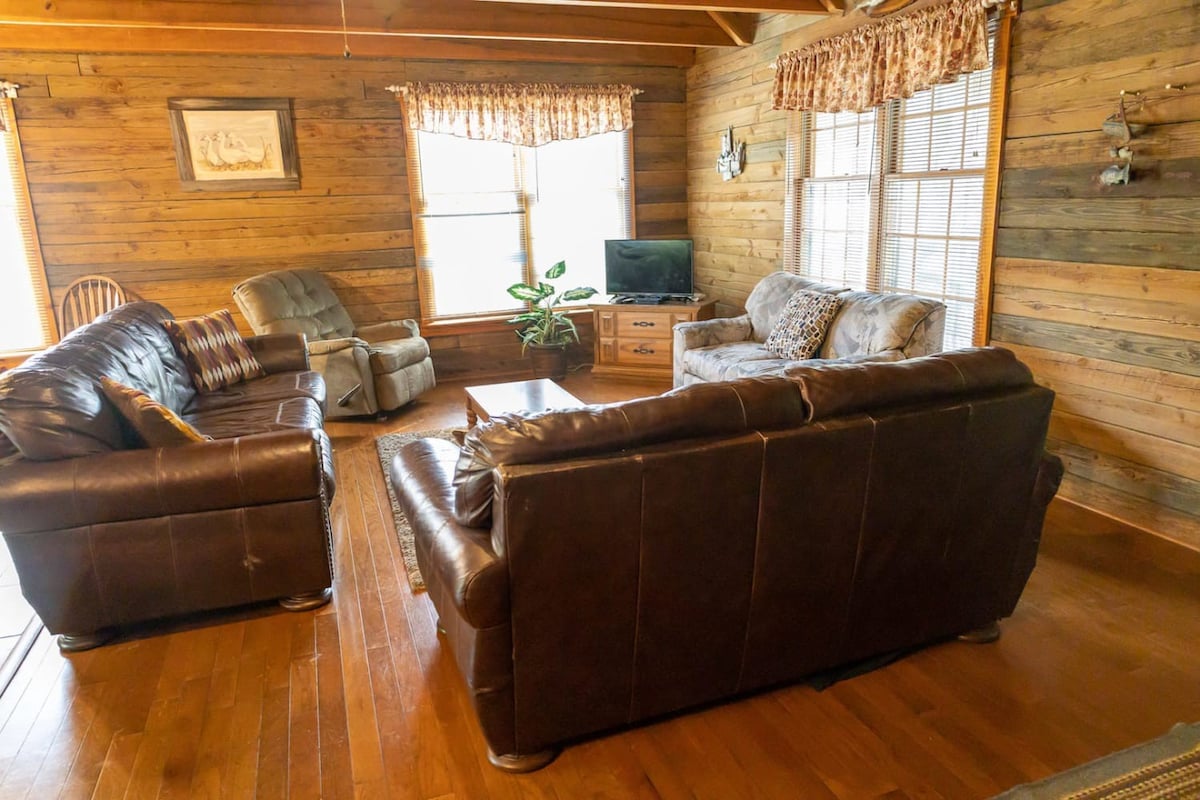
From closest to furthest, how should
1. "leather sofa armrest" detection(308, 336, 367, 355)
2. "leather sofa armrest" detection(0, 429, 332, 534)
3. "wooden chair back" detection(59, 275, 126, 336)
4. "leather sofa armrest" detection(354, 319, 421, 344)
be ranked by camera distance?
"leather sofa armrest" detection(0, 429, 332, 534), "leather sofa armrest" detection(308, 336, 367, 355), "wooden chair back" detection(59, 275, 126, 336), "leather sofa armrest" detection(354, 319, 421, 344)

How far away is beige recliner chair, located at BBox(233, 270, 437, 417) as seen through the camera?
4.84m

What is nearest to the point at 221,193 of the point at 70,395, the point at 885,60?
the point at 70,395

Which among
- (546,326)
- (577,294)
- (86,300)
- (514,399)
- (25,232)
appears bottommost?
(514,399)

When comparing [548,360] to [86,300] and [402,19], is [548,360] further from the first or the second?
[86,300]

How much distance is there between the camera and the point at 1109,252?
3148 millimetres

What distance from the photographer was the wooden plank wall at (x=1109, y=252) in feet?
9.48

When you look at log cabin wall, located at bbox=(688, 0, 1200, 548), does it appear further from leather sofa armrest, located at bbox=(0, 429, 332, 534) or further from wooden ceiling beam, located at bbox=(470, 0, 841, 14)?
leather sofa armrest, located at bbox=(0, 429, 332, 534)

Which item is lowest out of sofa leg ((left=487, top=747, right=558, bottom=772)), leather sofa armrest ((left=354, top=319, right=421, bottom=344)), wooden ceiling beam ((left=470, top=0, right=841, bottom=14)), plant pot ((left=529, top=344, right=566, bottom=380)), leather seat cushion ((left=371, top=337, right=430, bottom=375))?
sofa leg ((left=487, top=747, right=558, bottom=772))

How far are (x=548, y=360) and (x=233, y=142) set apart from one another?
2583 mm

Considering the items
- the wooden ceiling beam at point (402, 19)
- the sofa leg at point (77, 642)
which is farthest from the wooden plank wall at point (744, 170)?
the sofa leg at point (77, 642)

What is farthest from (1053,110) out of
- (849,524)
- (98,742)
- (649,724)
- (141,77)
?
(141,77)

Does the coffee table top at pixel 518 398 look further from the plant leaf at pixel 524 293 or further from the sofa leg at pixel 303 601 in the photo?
the plant leaf at pixel 524 293

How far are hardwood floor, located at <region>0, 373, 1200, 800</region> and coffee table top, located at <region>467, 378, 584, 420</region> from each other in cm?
131

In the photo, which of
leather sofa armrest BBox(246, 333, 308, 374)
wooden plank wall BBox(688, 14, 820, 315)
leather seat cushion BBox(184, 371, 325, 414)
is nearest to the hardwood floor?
leather seat cushion BBox(184, 371, 325, 414)
